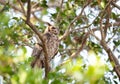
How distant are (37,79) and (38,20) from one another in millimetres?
3286

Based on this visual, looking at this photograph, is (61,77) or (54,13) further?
(54,13)

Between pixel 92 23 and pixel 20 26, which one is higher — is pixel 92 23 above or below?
below

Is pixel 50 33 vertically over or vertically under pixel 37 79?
over

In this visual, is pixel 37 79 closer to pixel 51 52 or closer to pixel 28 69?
pixel 28 69

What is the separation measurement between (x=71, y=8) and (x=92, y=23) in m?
0.54

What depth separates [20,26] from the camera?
380 centimetres

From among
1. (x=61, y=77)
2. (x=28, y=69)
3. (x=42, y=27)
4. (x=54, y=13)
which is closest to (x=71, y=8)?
(x=54, y=13)

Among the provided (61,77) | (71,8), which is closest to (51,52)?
(71,8)

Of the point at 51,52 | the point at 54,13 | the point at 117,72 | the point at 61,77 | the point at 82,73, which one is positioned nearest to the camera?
the point at 82,73

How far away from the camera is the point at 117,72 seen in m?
3.61

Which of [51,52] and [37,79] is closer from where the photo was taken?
[37,79]

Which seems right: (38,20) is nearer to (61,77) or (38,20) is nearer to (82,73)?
(61,77)

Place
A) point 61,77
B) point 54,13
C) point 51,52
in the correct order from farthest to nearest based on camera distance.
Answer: point 51,52 → point 54,13 → point 61,77

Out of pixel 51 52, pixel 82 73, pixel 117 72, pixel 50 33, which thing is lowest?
pixel 82 73
